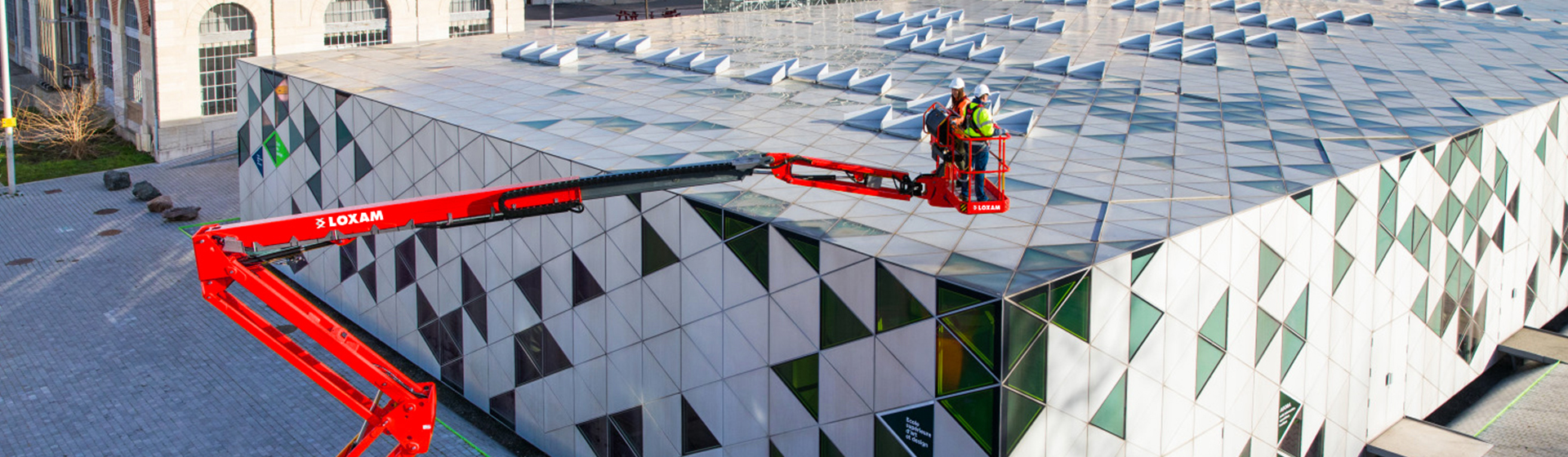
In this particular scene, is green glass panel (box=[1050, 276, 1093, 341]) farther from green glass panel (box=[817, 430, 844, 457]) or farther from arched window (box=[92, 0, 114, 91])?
arched window (box=[92, 0, 114, 91])

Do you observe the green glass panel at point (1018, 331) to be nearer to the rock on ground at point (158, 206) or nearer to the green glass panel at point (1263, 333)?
the green glass panel at point (1263, 333)

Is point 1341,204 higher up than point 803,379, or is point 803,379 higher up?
point 1341,204

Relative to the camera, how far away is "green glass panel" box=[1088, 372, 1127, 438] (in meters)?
18.2

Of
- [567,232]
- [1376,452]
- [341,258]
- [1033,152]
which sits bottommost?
[1376,452]

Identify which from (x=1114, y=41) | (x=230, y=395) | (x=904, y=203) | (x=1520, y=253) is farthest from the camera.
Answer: (x=1114, y=41)

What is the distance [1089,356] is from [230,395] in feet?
63.5

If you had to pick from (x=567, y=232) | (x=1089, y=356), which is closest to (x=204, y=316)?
(x=567, y=232)

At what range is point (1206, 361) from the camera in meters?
19.8

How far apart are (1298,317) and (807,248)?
896cm

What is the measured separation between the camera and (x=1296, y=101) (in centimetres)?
3100

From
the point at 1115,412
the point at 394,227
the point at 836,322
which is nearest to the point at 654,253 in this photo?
the point at 836,322

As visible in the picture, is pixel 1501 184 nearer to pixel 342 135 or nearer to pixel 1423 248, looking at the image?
pixel 1423 248

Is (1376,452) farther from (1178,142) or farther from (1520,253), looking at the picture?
(1520,253)

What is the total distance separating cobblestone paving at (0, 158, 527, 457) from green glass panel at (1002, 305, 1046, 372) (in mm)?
13006
